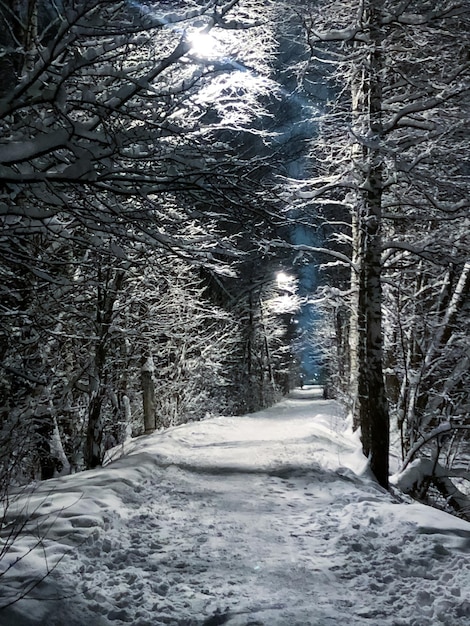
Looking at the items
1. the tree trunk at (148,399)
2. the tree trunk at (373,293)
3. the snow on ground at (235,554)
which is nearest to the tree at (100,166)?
the tree trunk at (148,399)

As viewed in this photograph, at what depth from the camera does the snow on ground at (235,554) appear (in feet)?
12.2

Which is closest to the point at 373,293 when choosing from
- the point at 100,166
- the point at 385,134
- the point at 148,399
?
the point at 385,134

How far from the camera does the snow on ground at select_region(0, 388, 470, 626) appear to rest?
373cm

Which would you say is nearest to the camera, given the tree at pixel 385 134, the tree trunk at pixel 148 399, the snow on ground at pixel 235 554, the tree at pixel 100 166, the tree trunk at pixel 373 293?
the tree at pixel 100 166

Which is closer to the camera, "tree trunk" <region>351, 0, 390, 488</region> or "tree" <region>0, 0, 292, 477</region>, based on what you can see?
"tree" <region>0, 0, 292, 477</region>

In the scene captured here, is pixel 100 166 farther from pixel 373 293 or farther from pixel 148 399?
pixel 148 399

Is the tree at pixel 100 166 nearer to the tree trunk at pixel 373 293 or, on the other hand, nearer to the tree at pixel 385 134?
the tree at pixel 385 134

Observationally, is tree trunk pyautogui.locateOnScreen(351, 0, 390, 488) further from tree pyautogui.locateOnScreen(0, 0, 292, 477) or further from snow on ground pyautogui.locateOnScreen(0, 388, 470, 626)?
tree pyautogui.locateOnScreen(0, 0, 292, 477)

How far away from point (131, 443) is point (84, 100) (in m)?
10.6

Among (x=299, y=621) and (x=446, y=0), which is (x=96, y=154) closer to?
(x=299, y=621)

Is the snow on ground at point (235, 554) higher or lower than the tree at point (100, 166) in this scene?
lower

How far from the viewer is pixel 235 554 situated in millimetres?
4949

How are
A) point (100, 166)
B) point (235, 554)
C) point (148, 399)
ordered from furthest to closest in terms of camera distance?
point (148, 399)
point (235, 554)
point (100, 166)

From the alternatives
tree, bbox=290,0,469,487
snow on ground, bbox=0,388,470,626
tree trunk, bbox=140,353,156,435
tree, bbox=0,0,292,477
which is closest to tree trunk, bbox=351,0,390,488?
tree, bbox=290,0,469,487
